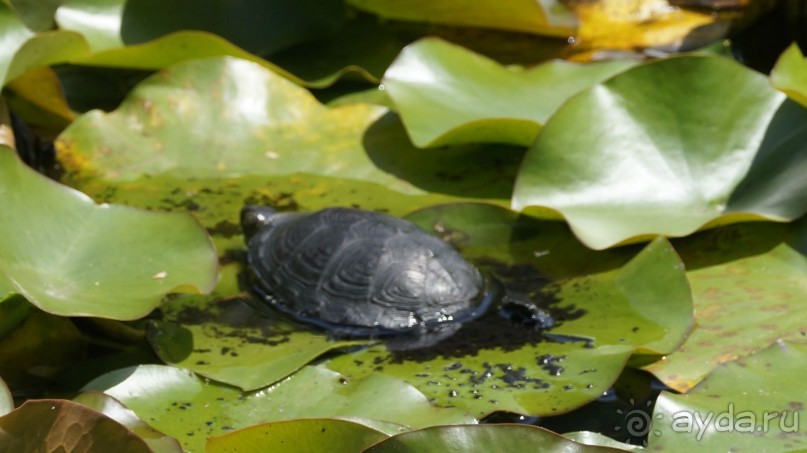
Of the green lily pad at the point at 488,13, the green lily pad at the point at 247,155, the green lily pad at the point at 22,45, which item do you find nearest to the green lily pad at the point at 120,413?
the green lily pad at the point at 247,155

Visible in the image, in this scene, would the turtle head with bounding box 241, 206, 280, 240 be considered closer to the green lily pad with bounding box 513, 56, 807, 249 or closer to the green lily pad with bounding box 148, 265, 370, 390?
the green lily pad with bounding box 148, 265, 370, 390

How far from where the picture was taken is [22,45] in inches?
122

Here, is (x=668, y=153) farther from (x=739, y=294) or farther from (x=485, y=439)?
(x=485, y=439)

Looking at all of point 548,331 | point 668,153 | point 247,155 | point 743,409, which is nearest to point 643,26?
point 668,153

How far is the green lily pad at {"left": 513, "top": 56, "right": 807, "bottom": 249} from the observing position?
2924 mm

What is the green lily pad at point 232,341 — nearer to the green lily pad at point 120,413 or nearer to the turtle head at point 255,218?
the turtle head at point 255,218

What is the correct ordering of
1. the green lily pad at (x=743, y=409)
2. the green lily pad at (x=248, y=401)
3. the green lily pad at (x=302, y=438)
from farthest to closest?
the green lily pad at (x=248, y=401) → the green lily pad at (x=743, y=409) → the green lily pad at (x=302, y=438)

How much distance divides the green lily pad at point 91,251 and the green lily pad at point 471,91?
37.3 inches

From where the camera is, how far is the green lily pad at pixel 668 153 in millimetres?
2924

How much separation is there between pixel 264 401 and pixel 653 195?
48.8 inches

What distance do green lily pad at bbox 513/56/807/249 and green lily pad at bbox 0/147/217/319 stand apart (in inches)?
37.6

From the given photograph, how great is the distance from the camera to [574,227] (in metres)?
2.88

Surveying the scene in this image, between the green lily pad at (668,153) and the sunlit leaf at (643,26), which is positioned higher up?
the green lily pad at (668,153)

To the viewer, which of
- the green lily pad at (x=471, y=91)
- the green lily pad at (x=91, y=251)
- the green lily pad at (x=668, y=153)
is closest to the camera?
the green lily pad at (x=91, y=251)
